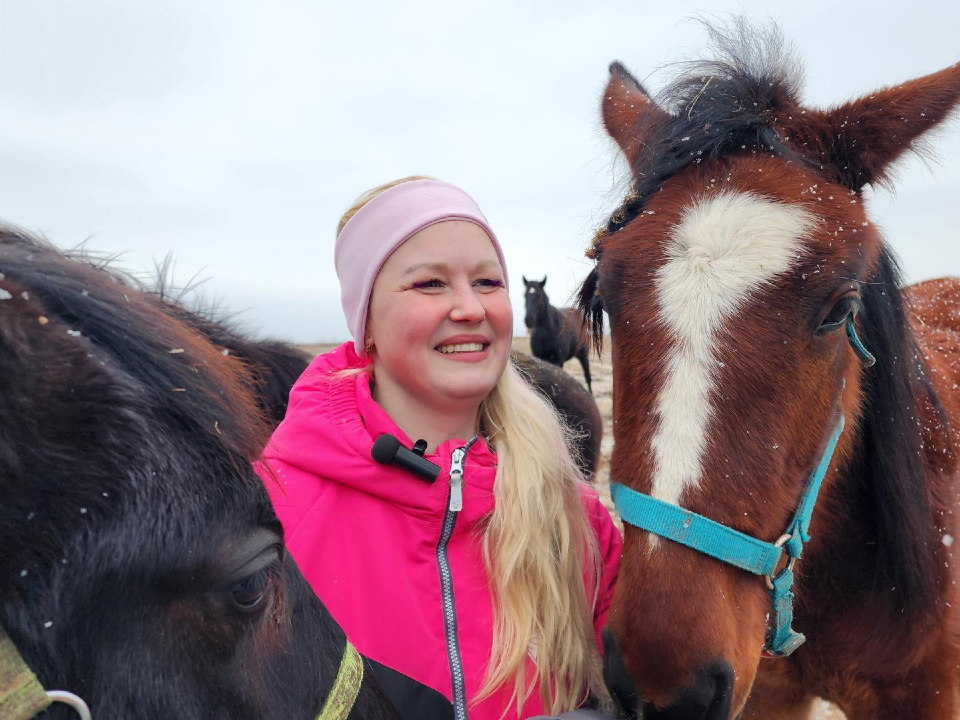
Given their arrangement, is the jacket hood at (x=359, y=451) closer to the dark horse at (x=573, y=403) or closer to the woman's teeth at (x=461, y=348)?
the woman's teeth at (x=461, y=348)

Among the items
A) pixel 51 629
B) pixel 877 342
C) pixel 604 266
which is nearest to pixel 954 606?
pixel 877 342

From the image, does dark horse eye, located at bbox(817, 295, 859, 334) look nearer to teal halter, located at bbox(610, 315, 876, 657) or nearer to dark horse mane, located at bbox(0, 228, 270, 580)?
teal halter, located at bbox(610, 315, 876, 657)

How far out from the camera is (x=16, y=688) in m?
0.69

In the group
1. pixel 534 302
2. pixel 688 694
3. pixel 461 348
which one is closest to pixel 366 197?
pixel 461 348

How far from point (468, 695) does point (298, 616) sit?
2.01 feet

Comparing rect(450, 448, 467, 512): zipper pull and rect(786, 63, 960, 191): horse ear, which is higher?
rect(786, 63, 960, 191): horse ear

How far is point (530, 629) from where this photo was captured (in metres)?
1.53

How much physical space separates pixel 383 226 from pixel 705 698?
4.59ft

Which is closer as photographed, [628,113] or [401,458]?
[401,458]

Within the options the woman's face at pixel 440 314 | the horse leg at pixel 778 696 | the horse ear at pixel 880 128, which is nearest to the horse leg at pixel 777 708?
the horse leg at pixel 778 696

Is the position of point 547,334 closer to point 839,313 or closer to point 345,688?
point 839,313

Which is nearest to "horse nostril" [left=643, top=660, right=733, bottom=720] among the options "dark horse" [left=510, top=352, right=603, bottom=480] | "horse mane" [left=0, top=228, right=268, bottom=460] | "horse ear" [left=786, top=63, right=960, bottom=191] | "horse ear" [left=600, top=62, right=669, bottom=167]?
"horse mane" [left=0, top=228, right=268, bottom=460]

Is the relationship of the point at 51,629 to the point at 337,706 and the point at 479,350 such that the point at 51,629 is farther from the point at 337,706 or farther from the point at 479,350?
the point at 479,350

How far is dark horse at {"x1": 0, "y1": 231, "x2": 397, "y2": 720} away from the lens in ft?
2.40
